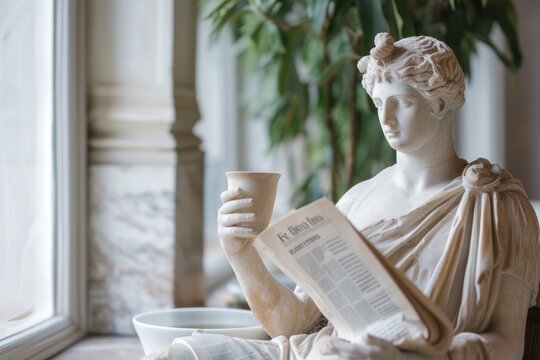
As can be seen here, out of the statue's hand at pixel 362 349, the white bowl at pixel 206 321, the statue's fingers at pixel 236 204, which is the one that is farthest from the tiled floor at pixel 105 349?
the statue's hand at pixel 362 349

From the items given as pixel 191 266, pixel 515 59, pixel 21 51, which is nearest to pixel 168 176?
pixel 191 266

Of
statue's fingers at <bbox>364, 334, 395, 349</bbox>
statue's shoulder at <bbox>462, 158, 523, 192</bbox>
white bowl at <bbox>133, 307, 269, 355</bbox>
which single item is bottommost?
white bowl at <bbox>133, 307, 269, 355</bbox>

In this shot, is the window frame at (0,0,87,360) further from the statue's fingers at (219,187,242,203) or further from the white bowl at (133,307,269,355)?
the statue's fingers at (219,187,242,203)

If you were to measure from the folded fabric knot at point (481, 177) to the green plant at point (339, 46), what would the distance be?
102 centimetres

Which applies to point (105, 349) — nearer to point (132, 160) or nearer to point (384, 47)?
point (132, 160)

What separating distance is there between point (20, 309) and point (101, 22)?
1.14 meters

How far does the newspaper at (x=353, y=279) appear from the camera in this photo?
1.70 metres

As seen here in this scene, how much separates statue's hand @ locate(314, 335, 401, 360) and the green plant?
1486 millimetres

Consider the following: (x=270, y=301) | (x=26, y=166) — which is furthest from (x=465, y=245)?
(x=26, y=166)

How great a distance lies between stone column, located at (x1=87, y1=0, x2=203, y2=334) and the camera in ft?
11.0

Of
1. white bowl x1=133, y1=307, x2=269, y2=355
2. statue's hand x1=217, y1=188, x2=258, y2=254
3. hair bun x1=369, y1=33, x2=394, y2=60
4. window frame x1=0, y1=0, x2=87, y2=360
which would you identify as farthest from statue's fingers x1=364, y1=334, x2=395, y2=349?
window frame x1=0, y1=0, x2=87, y2=360

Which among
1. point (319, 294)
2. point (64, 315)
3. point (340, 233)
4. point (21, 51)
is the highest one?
point (21, 51)

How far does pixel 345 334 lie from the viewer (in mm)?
1805

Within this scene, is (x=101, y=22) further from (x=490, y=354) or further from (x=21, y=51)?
(x=490, y=354)
